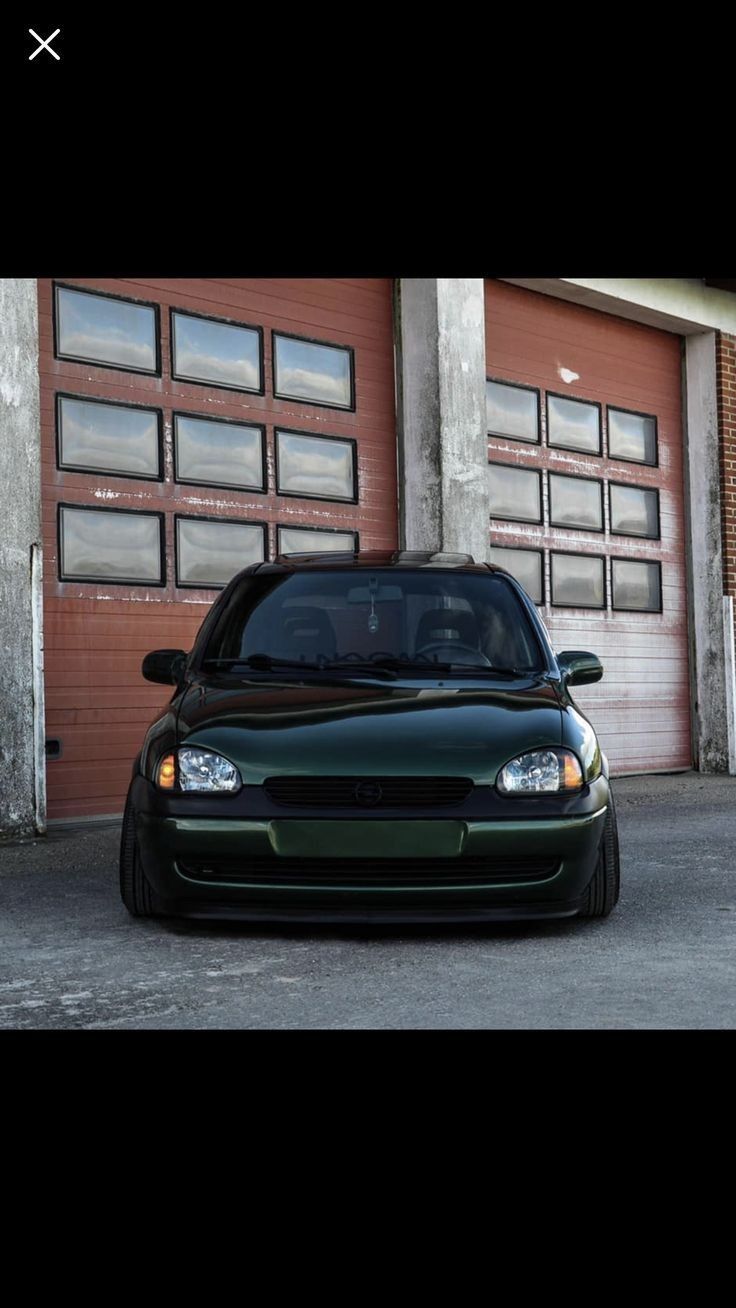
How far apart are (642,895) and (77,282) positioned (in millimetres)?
5604

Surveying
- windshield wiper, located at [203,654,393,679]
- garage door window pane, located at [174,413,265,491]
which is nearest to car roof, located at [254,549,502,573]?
windshield wiper, located at [203,654,393,679]

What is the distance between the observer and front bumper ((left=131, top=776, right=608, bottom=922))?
17.5 feet

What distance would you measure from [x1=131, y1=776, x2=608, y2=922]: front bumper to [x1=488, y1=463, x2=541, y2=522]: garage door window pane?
7.82 meters

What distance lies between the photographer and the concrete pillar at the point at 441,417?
1205cm

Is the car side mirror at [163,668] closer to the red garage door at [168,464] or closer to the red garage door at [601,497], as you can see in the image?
the red garage door at [168,464]

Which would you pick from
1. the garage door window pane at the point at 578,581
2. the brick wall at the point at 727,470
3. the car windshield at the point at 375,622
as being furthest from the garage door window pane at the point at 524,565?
the car windshield at the point at 375,622

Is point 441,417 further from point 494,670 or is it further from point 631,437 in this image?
point 494,670

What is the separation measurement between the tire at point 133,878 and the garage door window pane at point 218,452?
195 inches

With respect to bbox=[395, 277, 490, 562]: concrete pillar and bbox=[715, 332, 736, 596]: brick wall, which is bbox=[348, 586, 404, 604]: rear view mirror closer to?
bbox=[395, 277, 490, 562]: concrete pillar

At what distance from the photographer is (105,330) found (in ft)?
32.9

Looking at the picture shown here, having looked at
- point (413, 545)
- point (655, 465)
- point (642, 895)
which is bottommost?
point (642, 895)
